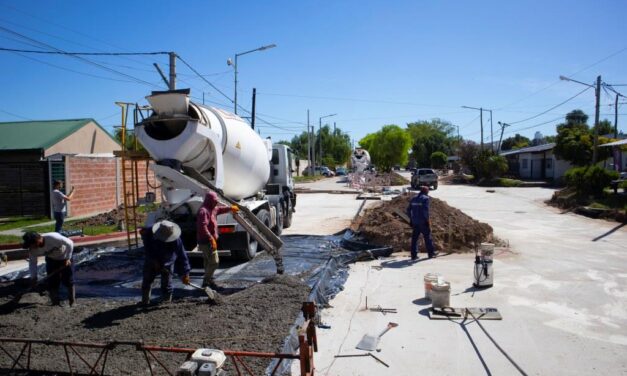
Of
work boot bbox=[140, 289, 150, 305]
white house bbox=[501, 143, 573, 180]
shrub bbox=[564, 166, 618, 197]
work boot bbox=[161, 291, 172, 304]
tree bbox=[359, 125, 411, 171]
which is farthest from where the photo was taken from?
tree bbox=[359, 125, 411, 171]

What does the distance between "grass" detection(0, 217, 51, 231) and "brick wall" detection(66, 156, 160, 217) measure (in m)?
1.12

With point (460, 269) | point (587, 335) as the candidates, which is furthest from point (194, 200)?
point (587, 335)

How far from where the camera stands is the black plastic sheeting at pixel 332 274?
5.20 m

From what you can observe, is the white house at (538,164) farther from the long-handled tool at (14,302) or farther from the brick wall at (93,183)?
the long-handled tool at (14,302)

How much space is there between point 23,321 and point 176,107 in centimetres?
410

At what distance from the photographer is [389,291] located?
8.14 m

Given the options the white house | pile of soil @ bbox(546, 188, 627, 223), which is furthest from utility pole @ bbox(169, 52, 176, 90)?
the white house

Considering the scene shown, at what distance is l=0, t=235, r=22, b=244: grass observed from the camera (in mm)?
12656

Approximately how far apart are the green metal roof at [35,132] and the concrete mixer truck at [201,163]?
14.6 metres

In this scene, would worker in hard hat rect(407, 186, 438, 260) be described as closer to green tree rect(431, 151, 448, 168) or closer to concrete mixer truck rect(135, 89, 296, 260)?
concrete mixer truck rect(135, 89, 296, 260)

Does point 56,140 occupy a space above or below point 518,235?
above

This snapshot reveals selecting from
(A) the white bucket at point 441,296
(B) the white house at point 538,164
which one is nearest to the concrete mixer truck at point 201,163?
(A) the white bucket at point 441,296

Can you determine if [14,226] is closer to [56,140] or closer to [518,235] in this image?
[56,140]

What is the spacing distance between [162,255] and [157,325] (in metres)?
1.37
